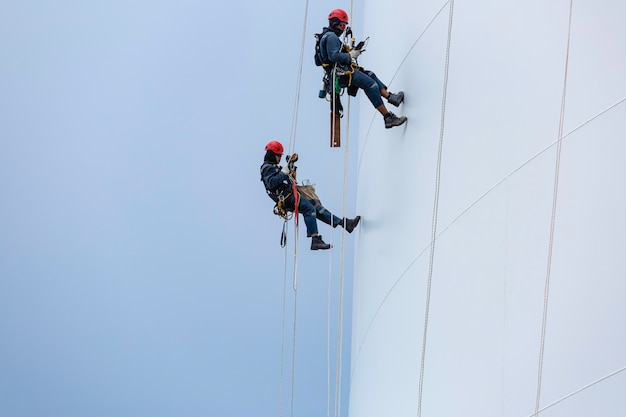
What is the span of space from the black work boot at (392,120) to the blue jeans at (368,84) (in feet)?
0.54

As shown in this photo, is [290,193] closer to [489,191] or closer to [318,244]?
[318,244]

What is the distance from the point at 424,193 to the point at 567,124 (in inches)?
117

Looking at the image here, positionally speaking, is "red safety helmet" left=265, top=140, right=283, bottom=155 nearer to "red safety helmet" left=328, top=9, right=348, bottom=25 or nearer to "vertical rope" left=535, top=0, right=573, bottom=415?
"red safety helmet" left=328, top=9, right=348, bottom=25

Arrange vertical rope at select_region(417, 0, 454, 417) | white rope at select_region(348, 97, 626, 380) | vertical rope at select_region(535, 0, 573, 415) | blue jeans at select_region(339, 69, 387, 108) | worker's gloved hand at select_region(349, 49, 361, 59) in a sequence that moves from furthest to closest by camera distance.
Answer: worker's gloved hand at select_region(349, 49, 361, 59) → blue jeans at select_region(339, 69, 387, 108) → vertical rope at select_region(417, 0, 454, 417) → vertical rope at select_region(535, 0, 573, 415) → white rope at select_region(348, 97, 626, 380)

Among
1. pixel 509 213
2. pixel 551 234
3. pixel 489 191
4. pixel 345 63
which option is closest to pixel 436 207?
pixel 489 191

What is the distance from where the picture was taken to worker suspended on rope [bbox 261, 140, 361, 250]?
42.3ft

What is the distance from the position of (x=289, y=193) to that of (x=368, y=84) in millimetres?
1928

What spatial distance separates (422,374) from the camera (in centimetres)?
955

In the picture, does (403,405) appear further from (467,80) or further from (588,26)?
(588,26)

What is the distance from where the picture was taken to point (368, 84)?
11750 mm

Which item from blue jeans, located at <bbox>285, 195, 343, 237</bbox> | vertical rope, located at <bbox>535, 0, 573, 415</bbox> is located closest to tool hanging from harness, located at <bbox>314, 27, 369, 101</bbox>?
blue jeans, located at <bbox>285, 195, 343, 237</bbox>

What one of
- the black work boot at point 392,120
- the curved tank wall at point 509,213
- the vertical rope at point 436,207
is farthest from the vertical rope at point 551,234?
the black work boot at point 392,120

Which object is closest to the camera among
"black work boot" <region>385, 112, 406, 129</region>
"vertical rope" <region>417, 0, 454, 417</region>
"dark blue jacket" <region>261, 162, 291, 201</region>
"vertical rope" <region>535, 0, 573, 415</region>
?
"vertical rope" <region>535, 0, 573, 415</region>

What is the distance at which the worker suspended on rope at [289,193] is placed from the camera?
508 inches
